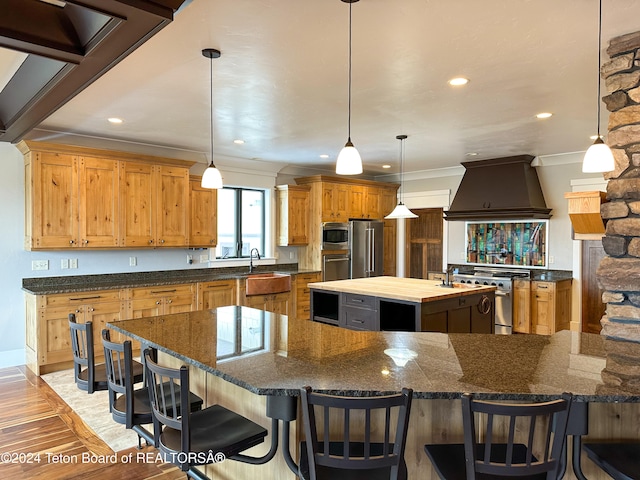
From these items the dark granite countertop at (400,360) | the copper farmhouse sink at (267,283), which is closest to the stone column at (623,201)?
the dark granite countertop at (400,360)

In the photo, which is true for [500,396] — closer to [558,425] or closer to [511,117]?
[558,425]

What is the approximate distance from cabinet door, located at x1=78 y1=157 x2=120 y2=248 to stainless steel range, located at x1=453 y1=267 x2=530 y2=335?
A: 4778 mm

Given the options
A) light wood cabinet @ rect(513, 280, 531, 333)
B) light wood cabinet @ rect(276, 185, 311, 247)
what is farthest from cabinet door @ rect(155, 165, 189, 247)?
light wood cabinet @ rect(513, 280, 531, 333)

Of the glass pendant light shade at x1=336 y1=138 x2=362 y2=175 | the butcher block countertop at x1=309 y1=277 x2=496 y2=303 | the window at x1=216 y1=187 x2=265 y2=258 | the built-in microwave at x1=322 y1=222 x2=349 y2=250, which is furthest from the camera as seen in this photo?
the built-in microwave at x1=322 y1=222 x2=349 y2=250

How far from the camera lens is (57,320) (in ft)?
14.8

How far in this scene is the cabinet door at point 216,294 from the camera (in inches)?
223

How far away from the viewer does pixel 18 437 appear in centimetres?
315

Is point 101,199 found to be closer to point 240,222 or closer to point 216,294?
point 216,294

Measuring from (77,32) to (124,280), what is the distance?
361 cm

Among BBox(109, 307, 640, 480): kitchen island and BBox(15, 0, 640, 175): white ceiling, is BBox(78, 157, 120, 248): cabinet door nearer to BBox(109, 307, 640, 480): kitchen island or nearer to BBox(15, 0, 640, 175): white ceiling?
BBox(15, 0, 640, 175): white ceiling

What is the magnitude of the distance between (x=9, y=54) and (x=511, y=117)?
414cm

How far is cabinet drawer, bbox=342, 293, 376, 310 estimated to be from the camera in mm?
4539

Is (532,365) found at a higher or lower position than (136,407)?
higher

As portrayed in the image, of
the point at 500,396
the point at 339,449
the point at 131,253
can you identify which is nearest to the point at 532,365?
the point at 500,396
